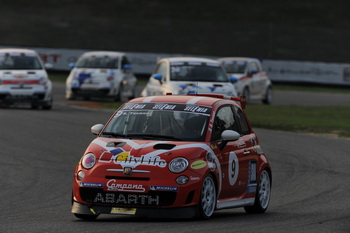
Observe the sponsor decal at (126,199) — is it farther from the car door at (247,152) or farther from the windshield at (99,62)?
the windshield at (99,62)

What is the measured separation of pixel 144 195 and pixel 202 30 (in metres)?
39.7

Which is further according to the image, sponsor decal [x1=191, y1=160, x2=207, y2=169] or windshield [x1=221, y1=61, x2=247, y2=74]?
windshield [x1=221, y1=61, x2=247, y2=74]

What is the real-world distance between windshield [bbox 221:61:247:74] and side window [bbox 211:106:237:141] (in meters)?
20.9

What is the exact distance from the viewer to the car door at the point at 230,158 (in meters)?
10.6

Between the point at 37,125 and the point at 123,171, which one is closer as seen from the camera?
the point at 123,171

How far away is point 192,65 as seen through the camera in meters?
24.6

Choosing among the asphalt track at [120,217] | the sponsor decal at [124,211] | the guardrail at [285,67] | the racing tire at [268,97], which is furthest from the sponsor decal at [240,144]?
the guardrail at [285,67]

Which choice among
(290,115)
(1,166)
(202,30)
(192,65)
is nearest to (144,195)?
(1,166)

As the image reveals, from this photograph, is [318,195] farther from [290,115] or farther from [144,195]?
[290,115]

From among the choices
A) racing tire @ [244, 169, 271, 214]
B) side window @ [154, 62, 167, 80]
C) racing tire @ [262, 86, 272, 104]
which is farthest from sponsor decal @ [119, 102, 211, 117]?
racing tire @ [262, 86, 272, 104]

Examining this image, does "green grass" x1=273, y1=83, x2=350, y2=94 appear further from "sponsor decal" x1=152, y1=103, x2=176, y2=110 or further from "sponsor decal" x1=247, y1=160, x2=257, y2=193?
"sponsor decal" x1=152, y1=103, x2=176, y2=110

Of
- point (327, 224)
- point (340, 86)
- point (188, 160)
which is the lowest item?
point (340, 86)

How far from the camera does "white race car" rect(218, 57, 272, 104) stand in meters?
31.9

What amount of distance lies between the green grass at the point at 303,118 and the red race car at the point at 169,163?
11.9 meters
